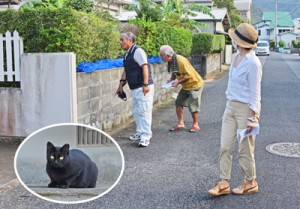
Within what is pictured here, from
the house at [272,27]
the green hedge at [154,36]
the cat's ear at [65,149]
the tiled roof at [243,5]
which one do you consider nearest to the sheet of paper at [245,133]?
the cat's ear at [65,149]

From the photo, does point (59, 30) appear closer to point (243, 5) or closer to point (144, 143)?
point (144, 143)

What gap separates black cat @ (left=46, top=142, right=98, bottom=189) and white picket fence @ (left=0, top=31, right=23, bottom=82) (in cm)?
468

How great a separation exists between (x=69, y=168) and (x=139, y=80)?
14.0 feet

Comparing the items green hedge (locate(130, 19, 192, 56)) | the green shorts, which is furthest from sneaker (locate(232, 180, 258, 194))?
green hedge (locate(130, 19, 192, 56))

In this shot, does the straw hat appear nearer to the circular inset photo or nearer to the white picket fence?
the circular inset photo

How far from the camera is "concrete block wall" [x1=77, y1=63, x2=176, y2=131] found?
694cm

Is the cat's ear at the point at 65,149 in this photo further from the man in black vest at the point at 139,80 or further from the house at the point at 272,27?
the house at the point at 272,27

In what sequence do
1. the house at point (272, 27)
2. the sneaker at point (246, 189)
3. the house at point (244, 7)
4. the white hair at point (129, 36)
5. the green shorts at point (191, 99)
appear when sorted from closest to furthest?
1. the sneaker at point (246, 189)
2. the white hair at point (129, 36)
3. the green shorts at point (191, 99)
4. the house at point (244, 7)
5. the house at point (272, 27)

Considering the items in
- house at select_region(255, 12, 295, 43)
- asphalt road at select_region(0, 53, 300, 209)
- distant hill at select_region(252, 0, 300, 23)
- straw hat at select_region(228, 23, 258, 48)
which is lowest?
asphalt road at select_region(0, 53, 300, 209)

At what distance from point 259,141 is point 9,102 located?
13.3 feet

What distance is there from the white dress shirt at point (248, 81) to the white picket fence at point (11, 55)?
3656 millimetres

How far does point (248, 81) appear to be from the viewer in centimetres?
443

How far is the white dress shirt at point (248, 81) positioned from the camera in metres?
4.39

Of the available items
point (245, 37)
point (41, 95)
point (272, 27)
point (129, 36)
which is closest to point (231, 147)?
point (245, 37)
